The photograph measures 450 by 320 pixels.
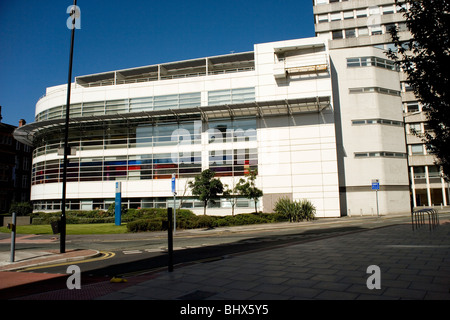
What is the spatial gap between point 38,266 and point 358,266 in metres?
9.84

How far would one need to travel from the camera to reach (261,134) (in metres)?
34.2

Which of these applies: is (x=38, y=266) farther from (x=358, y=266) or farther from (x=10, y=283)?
(x=358, y=266)

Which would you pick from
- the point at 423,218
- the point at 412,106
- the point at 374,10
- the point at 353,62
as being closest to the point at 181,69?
the point at 353,62

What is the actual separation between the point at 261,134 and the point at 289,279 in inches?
1115

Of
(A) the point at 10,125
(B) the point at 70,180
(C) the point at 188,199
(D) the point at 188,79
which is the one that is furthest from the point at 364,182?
(A) the point at 10,125

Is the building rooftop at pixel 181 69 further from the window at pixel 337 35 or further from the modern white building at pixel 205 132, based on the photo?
the window at pixel 337 35

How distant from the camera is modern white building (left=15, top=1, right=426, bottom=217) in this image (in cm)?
3284

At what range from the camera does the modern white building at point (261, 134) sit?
3284 centimetres

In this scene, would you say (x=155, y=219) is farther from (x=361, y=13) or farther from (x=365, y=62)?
(x=361, y=13)

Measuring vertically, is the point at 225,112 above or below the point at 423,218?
above

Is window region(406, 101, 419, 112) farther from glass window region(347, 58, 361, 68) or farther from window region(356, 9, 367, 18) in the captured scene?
glass window region(347, 58, 361, 68)

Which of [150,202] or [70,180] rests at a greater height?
[70,180]
